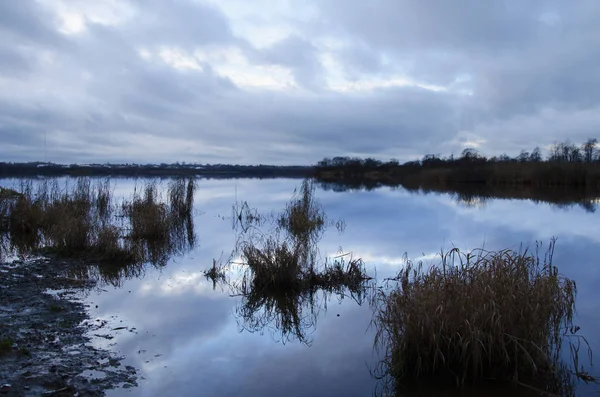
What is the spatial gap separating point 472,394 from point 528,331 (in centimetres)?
97

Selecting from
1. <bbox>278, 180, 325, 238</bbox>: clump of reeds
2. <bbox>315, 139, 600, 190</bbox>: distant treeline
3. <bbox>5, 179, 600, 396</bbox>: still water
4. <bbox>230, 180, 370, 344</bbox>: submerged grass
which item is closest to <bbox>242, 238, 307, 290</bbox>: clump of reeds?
<bbox>230, 180, 370, 344</bbox>: submerged grass

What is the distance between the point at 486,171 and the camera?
5188cm

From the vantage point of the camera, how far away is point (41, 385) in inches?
159

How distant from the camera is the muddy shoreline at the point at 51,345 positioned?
411cm

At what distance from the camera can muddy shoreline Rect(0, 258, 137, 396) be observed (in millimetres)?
4113

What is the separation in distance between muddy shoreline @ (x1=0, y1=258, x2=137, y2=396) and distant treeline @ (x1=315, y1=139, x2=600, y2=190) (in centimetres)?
4269

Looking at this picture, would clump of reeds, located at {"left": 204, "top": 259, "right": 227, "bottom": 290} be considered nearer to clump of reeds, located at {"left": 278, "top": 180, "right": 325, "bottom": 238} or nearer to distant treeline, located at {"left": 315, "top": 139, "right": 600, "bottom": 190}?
clump of reeds, located at {"left": 278, "top": 180, "right": 325, "bottom": 238}

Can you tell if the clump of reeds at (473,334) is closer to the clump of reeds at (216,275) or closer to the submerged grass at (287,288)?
the submerged grass at (287,288)

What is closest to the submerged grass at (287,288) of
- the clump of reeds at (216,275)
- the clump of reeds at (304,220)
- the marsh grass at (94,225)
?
the clump of reeds at (216,275)

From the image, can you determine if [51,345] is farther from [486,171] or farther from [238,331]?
[486,171]

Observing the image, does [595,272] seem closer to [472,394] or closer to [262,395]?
[472,394]

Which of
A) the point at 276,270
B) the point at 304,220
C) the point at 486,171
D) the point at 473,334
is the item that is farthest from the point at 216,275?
the point at 486,171

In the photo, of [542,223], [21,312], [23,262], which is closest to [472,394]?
[21,312]

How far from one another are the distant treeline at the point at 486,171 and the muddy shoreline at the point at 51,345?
42694mm
